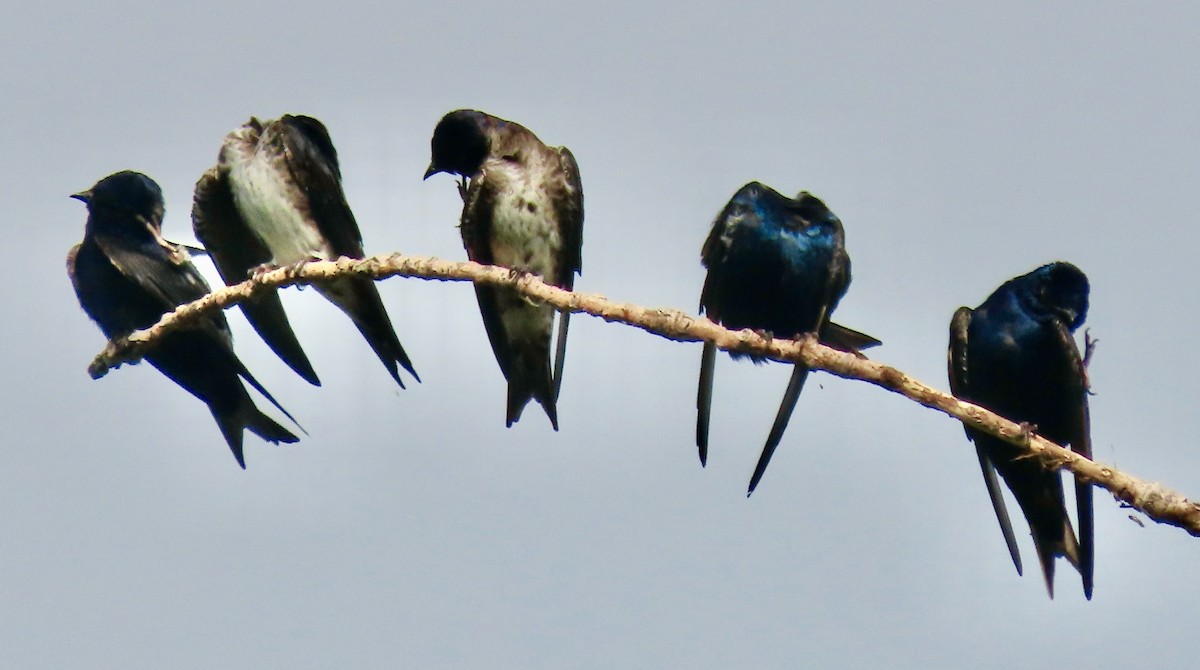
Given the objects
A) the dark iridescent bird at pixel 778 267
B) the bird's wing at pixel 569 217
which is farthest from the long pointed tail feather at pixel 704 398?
the bird's wing at pixel 569 217

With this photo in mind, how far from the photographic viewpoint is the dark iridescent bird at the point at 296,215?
8195 mm

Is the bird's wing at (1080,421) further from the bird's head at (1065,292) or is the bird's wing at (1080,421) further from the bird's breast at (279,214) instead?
the bird's breast at (279,214)

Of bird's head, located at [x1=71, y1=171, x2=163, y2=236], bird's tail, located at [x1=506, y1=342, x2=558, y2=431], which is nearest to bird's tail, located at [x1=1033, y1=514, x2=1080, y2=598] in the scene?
bird's tail, located at [x1=506, y1=342, x2=558, y2=431]

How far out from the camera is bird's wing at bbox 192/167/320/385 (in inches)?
326

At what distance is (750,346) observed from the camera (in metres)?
5.82

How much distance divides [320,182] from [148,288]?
38.4 inches

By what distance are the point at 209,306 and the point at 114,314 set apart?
2.33 m

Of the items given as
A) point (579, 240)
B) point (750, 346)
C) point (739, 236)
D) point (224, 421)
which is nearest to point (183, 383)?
point (224, 421)

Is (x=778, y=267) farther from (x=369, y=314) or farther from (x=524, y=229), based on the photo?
(x=369, y=314)

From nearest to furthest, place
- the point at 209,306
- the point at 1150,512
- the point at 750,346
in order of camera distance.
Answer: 1. the point at 1150,512
2. the point at 750,346
3. the point at 209,306

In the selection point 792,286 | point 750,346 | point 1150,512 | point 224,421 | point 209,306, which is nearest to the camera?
point 1150,512

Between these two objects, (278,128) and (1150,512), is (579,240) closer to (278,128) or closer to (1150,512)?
(278,128)

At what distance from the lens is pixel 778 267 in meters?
8.02

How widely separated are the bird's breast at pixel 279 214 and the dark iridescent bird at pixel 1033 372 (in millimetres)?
3099
